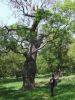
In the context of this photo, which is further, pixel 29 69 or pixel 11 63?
pixel 11 63

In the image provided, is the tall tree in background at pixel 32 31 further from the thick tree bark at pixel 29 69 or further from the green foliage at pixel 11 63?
the green foliage at pixel 11 63

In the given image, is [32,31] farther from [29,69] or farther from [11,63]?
[11,63]

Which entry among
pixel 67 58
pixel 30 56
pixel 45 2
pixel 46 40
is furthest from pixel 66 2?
pixel 67 58

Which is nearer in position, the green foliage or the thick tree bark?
the thick tree bark

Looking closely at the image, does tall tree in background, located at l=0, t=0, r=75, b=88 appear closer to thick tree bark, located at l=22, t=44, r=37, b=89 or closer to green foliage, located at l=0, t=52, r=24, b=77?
thick tree bark, located at l=22, t=44, r=37, b=89

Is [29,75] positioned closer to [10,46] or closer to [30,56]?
[30,56]

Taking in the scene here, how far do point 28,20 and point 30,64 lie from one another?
15.8ft

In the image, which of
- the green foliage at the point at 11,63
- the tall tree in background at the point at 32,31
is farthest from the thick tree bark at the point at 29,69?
the green foliage at the point at 11,63

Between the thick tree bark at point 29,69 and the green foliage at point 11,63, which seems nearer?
the thick tree bark at point 29,69

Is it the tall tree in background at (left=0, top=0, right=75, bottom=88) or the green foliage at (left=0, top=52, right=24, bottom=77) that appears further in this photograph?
the green foliage at (left=0, top=52, right=24, bottom=77)

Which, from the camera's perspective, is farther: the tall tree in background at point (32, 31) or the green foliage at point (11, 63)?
the green foliage at point (11, 63)

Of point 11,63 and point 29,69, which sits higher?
point 11,63

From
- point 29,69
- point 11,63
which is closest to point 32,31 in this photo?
point 29,69

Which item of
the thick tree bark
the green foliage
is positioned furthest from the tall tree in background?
the green foliage
